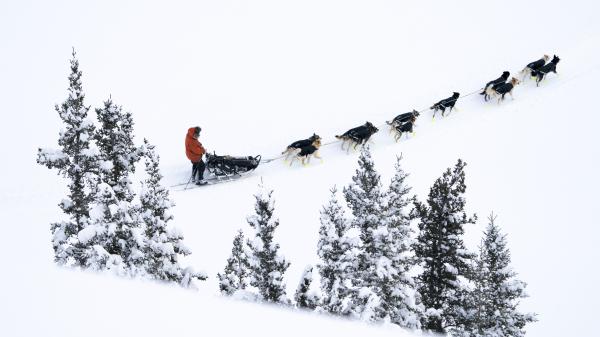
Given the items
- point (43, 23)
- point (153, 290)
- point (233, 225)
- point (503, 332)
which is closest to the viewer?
point (153, 290)

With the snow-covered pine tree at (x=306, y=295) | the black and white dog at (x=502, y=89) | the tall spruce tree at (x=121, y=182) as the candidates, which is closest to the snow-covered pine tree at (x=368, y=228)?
the snow-covered pine tree at (x=306, y=295)

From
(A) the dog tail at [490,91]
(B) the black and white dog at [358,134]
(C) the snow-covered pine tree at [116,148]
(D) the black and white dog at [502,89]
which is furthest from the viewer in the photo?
(A) the dog tail at [490,91]

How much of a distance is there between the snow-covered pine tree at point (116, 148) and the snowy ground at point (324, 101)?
1878 mm

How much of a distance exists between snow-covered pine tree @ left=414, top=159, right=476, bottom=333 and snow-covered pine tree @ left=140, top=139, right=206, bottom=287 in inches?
183

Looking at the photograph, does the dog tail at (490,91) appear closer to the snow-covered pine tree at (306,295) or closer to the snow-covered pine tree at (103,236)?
the snow-covered pine tree at (306,295)

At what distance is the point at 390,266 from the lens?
9.08 metres

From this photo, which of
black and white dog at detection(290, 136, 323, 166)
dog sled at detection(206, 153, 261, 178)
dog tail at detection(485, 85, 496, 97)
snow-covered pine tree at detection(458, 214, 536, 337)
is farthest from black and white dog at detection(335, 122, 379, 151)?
snow-covered pine tree at detection(458, 214, 536, 337)

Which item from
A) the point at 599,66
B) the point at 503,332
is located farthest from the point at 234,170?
the point at 599,66

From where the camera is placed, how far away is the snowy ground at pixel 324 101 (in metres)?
14.4

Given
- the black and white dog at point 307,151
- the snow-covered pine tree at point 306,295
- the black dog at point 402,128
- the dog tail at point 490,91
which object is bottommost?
the snow-covered pine tree at point 306,295

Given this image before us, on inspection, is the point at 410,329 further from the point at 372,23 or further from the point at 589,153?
the point at 372,23

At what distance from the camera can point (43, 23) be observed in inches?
863

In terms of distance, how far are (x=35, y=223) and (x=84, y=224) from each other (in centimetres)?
201

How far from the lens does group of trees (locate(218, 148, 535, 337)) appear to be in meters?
8.89
